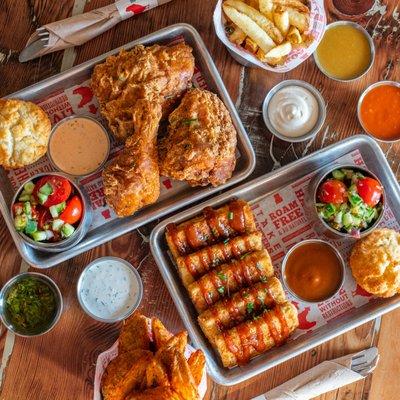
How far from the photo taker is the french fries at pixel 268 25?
15.1ft

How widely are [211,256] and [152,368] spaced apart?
2.83 feet

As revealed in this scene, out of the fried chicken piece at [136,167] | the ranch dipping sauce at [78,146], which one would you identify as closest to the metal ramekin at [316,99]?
the fried chicken piece at [136,167]

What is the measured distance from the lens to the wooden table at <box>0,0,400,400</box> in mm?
4844

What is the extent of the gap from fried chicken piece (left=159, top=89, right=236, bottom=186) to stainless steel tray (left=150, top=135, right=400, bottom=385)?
12.5 inches

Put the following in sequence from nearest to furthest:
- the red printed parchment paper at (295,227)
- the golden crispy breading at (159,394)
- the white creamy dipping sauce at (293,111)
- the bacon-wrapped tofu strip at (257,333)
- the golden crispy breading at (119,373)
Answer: the golden crispy breading at (159,394), the golden crispy breading at (119,373), the bacon-wrapped tofu strip at (257,333), the white creamy dipping sauce at (293,111), the red printed parchment paper at (295,227)

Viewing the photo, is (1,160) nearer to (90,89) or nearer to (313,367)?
(90,89)

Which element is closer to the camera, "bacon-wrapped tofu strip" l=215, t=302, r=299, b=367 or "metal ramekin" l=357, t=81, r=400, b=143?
"bacon-wrapped tofu strip" l=215, t=302, r=299, b=367

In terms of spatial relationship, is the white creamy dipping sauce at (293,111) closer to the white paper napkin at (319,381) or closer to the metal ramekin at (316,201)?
the metal ramekin at (316,201)

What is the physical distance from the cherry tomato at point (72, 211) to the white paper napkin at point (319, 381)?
1.79 meters

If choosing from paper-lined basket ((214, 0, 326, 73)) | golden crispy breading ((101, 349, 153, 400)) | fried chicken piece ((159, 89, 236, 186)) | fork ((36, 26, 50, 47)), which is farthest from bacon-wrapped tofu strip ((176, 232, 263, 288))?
fork ((36, 26, 50, 47))

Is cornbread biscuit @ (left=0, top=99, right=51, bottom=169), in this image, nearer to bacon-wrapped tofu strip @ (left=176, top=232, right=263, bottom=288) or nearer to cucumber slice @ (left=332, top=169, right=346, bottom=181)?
bacon-wrapped tofu strip @ (left=176, top=232, right=263, bottom=288)

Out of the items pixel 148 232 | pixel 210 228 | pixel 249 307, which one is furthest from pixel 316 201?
pixel 148 232

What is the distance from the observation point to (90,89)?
483cm

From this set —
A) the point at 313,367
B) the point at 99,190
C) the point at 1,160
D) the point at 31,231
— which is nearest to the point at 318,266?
the point at 313,367
